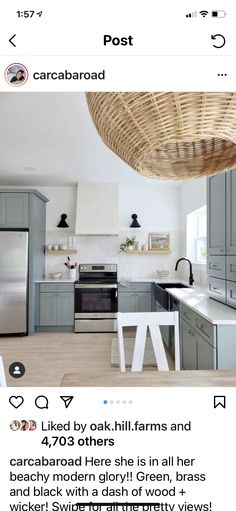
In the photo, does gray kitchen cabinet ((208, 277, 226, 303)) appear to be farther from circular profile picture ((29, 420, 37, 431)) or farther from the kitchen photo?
circular profile picture ((29, 420, 37, 431))

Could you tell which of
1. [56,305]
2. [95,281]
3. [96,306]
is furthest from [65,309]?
[95,281]

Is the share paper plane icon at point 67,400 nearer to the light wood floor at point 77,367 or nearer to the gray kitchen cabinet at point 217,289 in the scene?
the light wood floor at point 77,367

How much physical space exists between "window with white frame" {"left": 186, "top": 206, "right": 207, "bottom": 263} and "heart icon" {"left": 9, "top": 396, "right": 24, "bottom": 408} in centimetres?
253

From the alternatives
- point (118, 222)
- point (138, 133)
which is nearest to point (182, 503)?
point (138, 133)

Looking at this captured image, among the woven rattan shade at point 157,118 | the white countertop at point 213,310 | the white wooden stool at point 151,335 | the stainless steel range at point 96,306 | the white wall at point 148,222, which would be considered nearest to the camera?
the woven rattan shade at point 157,118

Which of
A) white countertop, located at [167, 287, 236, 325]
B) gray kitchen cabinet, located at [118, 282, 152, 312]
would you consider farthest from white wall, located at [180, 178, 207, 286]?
white countertop, located at [167, 287, 236, 325]

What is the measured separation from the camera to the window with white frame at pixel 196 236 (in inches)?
107

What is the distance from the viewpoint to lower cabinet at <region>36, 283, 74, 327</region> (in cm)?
291

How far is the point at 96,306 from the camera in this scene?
2922 mm

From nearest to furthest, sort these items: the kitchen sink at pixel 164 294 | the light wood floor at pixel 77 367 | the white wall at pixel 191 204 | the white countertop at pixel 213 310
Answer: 1. the light wood floor at pixel 77 367
2. the white countertop at pixel 213 310
3. the kitchen sink at pixel 164 294
4. the white wall at pixel 191 204

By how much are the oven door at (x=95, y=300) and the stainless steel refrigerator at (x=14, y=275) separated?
0.55 metres
